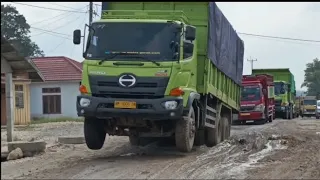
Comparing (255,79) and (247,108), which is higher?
(255,79)

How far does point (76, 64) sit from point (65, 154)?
2909 cm

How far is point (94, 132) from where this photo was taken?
514 inches

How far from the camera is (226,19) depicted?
54.2 ft

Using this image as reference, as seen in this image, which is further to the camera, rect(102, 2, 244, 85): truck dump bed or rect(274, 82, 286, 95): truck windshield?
rect(274, 82, 286, 95): truck windshield

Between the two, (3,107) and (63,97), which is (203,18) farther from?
(63,97)

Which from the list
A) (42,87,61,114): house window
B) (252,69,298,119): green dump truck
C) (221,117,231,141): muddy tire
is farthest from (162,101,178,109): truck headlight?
(252,69,298,119): green dump truck

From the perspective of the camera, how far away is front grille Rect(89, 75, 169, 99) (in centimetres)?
1170

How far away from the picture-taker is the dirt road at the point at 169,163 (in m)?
10.1

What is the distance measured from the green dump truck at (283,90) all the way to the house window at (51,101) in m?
15.1

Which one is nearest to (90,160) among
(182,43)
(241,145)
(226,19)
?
(182,43)

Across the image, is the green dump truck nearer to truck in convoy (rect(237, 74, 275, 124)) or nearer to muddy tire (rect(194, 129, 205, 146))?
truck in convoy (rect(237, 74, 275, 124))

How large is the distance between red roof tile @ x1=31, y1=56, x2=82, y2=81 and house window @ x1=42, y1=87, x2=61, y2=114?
3.30ft

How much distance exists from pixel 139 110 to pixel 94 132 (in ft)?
6.25

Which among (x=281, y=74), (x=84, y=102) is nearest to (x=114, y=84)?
(x=84, y=102)
